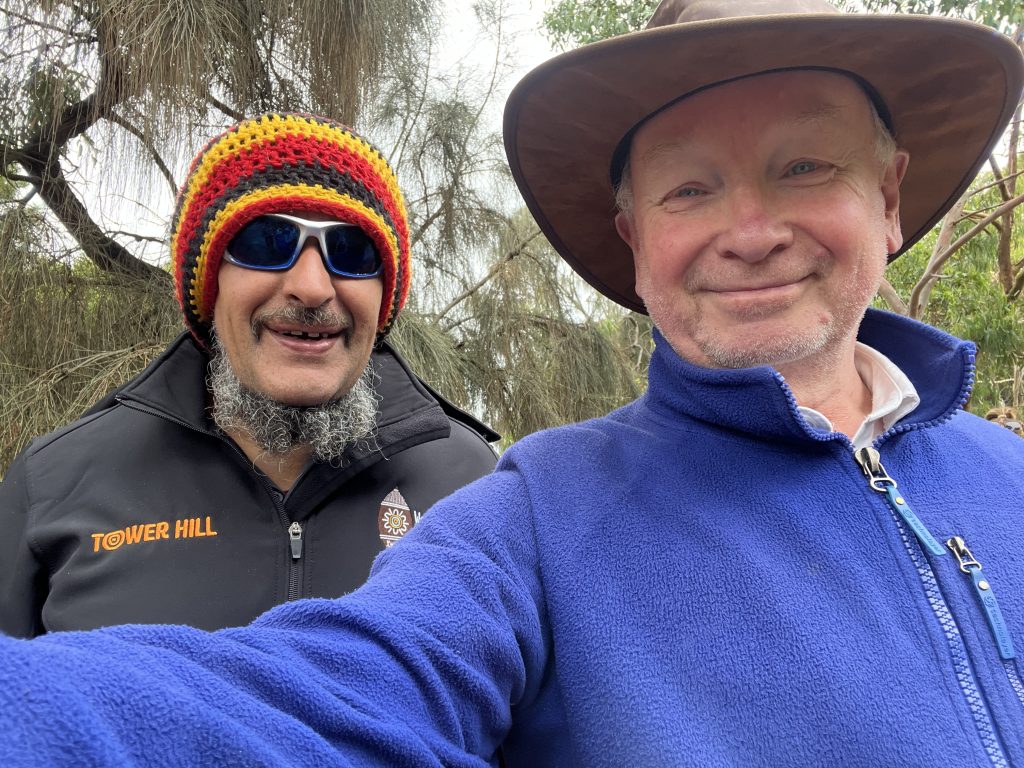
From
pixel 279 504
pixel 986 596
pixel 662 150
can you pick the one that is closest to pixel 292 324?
pixel 279 504

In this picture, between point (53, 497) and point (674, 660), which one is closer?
point (674, 660)

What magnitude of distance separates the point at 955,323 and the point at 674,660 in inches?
208

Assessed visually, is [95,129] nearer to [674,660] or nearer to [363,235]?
[363,235]

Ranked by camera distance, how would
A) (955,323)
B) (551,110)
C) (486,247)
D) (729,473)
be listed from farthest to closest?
(955,323) < (486,247) < (551,110) < (729,473)

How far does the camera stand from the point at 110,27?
1915mm

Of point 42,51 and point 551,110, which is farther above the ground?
point 42,51

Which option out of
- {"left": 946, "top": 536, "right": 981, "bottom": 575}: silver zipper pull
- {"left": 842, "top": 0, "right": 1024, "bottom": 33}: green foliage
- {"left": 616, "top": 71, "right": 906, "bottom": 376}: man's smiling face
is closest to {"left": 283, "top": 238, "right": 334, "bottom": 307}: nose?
{"left": 616, "top": 71, "right": 906, "bottom": 376}: man's smiling face

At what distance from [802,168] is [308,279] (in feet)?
2.44

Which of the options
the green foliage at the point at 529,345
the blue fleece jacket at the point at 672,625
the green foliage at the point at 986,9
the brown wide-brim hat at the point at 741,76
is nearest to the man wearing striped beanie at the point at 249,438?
the brown wide-brim hat at the point at 741,76

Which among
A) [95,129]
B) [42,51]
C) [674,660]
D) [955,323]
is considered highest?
[42,51]

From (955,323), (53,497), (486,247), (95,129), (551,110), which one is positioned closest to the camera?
(551,110)

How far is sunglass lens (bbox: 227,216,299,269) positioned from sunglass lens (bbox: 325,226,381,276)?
0.06 meters

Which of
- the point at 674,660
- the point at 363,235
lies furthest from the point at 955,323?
the point at 674,660

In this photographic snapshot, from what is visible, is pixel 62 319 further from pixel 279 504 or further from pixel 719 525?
pixel 719 525
